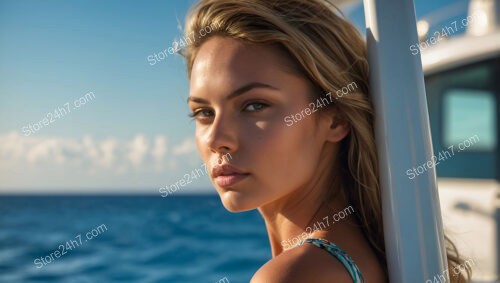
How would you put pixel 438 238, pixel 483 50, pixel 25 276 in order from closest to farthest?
1. pixel 438 238
2. pixel 483 50
3. pixel 25 276

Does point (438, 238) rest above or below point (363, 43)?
below

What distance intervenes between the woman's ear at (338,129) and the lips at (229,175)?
0.27m

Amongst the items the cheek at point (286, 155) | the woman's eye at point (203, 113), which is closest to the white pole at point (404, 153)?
the cheek at point (286, 155)

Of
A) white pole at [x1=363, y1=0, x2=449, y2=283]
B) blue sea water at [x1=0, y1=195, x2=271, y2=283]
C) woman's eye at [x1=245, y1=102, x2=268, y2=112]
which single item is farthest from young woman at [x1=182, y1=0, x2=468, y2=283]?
blue sea water at [x1=0, y1=195, x2=271, y2=283]

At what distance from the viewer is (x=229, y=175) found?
135 cm

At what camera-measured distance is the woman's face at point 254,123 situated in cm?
132

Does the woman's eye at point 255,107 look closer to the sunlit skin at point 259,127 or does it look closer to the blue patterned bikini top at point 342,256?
the sunlit skin at point 259,127

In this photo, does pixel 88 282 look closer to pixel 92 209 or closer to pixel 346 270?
pixel 346 270

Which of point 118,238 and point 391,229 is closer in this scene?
point 391,229

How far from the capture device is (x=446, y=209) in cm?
457

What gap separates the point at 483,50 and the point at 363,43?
3202 mm

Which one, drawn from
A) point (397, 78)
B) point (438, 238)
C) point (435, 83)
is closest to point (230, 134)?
point (397, 78)

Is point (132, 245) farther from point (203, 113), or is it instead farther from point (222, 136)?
point (222, 136)

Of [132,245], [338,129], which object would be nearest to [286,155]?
[338,129]
